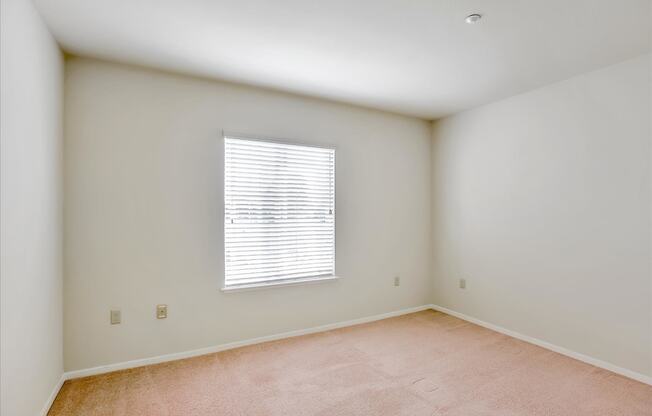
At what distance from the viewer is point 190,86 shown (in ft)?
9.91

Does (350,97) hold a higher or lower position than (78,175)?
higher

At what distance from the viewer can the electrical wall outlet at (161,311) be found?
113 inches

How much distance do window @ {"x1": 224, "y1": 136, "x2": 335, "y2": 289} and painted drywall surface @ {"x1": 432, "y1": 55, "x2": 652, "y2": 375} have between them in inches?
66.1

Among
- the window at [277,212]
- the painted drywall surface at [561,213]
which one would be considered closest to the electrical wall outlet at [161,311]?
the window at [277,212]

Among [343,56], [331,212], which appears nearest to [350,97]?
[343,56]

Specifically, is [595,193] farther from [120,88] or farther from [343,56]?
[120,88]

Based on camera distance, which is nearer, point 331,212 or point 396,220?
point 331,212

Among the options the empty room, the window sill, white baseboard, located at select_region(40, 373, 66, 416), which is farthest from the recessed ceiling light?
white baseboard, located at select_region(40, 373, 66, 416)

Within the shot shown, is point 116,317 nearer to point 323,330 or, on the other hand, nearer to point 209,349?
point 209,349

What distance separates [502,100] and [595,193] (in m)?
1.33

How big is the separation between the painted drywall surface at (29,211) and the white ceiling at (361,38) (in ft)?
1.24

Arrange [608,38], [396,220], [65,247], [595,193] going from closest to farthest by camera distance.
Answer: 1. [608,38]
2. [65,247]
3. [595,193]
4. [396,220]

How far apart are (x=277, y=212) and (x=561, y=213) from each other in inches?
104

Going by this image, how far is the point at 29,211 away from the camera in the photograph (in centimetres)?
194
